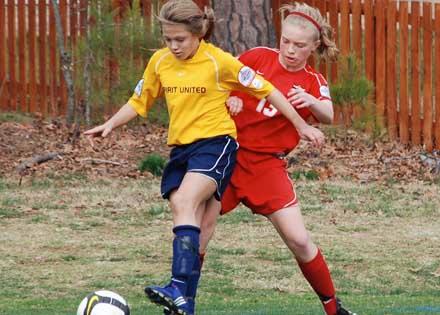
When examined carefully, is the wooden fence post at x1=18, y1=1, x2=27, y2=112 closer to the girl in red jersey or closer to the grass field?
the grass field

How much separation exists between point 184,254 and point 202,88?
0.96m

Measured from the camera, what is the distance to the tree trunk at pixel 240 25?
16.0 meters

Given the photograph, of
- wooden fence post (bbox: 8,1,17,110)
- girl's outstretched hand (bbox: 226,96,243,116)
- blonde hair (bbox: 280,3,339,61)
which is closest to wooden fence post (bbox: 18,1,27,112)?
wooden fence post (bbox: 8,1,17,110)

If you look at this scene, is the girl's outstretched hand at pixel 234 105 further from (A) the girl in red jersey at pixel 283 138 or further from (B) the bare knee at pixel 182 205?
(B) the bare knee at pixel 182 205

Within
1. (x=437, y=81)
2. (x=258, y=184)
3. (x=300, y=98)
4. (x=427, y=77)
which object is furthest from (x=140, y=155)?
(x=300, y=98)

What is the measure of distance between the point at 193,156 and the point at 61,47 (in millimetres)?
9215

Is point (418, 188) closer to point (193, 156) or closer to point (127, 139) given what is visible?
point (127, 139)

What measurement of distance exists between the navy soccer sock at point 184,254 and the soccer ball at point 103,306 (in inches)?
12.2

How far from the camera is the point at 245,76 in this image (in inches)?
297

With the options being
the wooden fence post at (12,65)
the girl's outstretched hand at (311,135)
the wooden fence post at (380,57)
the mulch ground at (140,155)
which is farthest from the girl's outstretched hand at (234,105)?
the wooden fence post at (12,65)

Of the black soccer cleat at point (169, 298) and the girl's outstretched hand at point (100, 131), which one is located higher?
the girl's outstretched hand at point (100, 131)

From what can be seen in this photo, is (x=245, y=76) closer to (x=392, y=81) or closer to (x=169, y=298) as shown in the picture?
(x=169, y=298)

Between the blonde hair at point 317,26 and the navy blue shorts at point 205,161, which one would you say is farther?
the blonde hair at point 317,26

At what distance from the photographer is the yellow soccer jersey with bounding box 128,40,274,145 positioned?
24.7 ft
